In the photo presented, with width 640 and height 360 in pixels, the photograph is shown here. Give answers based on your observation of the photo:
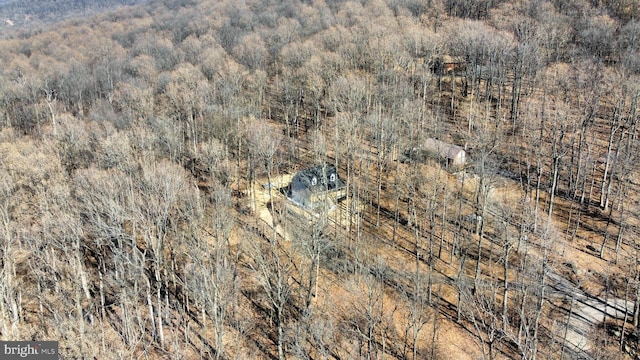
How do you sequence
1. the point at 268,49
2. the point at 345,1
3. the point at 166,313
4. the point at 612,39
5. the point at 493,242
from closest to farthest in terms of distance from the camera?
the point at 166,313
the point at 493,242
the point at 612,39
the point at 268,49
the point at 345,1

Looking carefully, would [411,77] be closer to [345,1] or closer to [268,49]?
[268,49]

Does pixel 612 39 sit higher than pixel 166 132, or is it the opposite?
pixel 612 39

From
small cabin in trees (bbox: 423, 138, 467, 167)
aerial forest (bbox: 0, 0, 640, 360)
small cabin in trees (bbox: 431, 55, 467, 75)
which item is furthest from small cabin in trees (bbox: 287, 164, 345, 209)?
small cabin in trees (bbox: 431, 55, 467, 75)

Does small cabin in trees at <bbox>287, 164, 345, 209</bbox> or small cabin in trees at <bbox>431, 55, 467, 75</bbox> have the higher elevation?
small cabin in trees at <bbox>431, 55, 467, 75</bbox>

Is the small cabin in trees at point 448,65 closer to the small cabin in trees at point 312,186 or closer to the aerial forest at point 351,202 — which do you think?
the aerial forest at point 351,202

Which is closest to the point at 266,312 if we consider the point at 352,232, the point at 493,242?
the point at 352,232

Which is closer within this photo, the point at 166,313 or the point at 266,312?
the point at 166,313

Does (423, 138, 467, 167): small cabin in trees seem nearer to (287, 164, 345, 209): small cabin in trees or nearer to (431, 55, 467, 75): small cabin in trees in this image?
(287, 164, 345, 209): small cabin in trees
